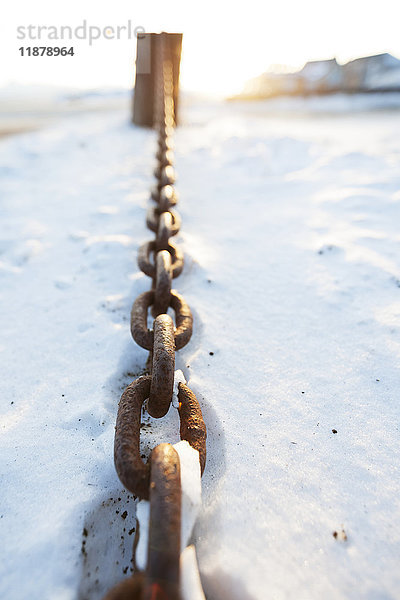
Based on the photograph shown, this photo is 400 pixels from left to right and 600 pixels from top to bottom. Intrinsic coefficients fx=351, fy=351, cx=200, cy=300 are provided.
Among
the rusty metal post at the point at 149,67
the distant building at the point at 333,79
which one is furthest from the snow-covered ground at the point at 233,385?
the distant building at the point at 333,79

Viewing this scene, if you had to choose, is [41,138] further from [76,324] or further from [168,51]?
[76,324]

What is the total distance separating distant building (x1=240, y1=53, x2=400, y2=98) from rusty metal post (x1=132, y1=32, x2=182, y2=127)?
666 cm

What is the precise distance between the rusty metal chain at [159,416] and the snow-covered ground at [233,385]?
170 mm

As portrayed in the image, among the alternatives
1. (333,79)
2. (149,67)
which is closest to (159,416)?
(149,67)

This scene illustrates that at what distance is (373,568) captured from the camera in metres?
0.71

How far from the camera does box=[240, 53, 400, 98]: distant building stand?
28.5ft

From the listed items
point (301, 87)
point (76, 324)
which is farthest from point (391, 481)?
point (301, 87)

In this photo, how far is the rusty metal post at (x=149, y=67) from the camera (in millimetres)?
3798

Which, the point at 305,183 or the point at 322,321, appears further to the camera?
the point at 305,183

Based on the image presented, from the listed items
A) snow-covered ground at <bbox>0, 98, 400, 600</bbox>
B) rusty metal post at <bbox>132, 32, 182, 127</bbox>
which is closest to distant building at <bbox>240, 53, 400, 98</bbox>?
rusty metal post at <bbox>132, 32, 182, 127</bbox>

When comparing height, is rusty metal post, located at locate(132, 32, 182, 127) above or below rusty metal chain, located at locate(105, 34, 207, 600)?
above

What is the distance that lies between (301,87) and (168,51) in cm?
794

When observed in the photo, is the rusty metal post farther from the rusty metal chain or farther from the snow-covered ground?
the rusty metal chain

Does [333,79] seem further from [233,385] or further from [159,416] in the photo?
[159,416]
